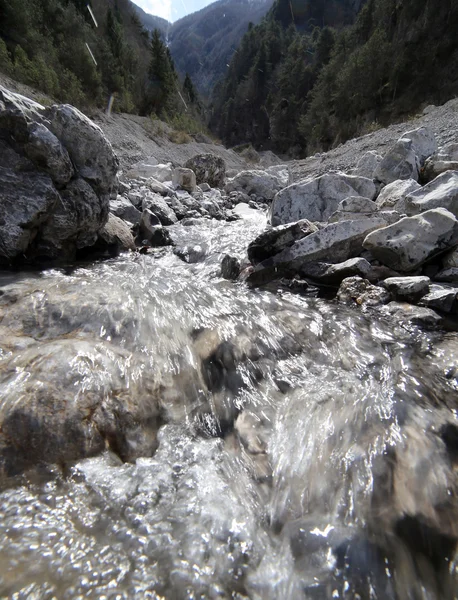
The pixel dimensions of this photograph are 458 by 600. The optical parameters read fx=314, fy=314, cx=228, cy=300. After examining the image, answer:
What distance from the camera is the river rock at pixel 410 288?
3.23 meters

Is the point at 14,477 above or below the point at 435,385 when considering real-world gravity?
below

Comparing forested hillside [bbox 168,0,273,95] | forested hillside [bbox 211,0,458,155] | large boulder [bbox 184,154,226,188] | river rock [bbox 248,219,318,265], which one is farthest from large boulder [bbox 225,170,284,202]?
forested hillside [bbox 168,0,273,95]

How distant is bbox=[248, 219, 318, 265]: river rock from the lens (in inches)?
175

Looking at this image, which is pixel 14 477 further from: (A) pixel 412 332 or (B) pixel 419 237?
(B) pixel 419 237

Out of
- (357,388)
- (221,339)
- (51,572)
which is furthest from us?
(221,339)

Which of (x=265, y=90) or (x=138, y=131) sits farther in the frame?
(x=265, y=90)

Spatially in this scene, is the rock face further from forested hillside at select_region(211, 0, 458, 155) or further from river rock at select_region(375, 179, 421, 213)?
forested hillside at select_region(211, 0, 458, 155)

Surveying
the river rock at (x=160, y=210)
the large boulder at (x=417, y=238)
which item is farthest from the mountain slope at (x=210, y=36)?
the large boulder at (x=417, y=238)

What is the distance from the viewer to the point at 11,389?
1640 millimetres

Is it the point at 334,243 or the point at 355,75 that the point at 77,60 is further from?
the point at 334,243

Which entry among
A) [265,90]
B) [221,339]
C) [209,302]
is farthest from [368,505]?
[265,90]

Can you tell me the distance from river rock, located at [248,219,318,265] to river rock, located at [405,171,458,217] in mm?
1375

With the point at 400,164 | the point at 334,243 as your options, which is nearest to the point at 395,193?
the point at 400,164

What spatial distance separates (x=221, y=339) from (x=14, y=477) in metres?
1.52
